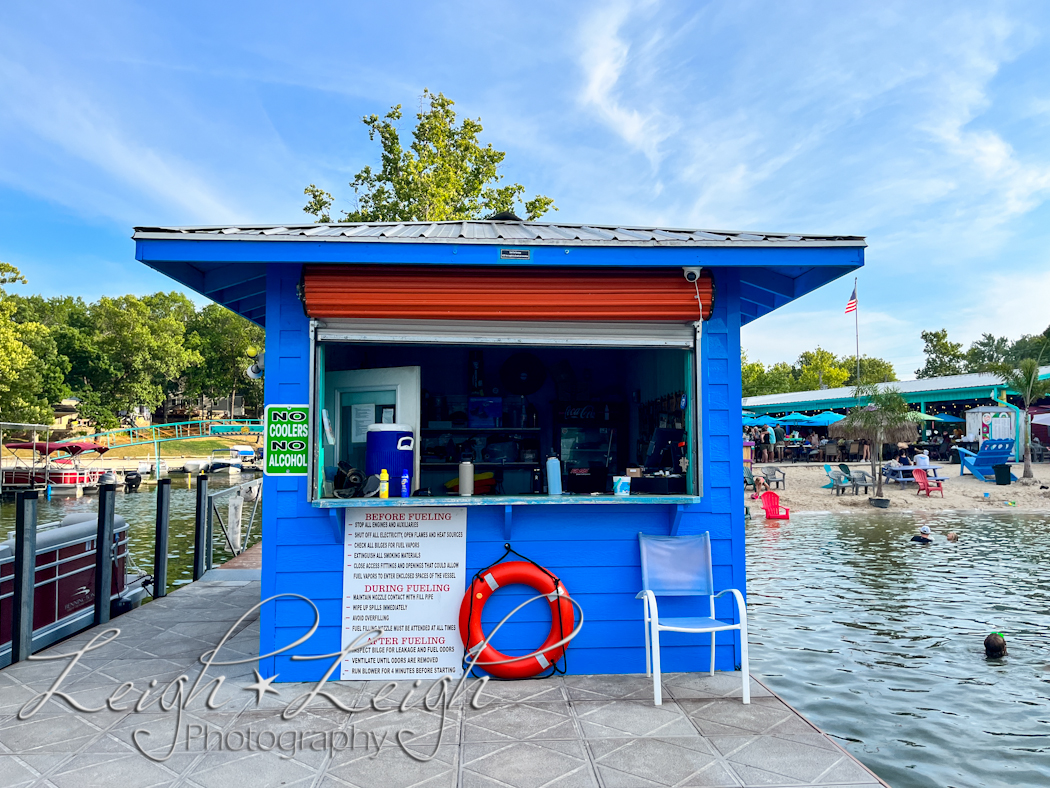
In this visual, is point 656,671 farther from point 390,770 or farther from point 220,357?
point 220,357

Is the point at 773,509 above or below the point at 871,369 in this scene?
below

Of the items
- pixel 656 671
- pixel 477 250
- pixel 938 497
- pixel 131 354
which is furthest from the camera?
pixel 131 354

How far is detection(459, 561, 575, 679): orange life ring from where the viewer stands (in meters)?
4.10

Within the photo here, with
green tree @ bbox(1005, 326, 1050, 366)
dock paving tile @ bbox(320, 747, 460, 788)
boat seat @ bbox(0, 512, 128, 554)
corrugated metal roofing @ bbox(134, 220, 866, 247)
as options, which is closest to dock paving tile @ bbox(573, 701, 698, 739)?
dock paving tile @ bbox(320, 747, 460, 788)

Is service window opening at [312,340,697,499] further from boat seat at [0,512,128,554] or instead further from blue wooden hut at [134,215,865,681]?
boat seat at [0,512,128,554]

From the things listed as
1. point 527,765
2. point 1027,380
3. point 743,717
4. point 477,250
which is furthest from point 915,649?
point 1027,380

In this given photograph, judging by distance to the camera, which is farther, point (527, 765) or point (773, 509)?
point (773, 509)

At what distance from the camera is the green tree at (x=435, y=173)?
819 inches

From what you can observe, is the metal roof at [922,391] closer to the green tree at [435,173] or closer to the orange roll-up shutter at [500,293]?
the green tree at [435,173]

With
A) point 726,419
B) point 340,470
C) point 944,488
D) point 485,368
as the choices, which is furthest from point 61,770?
point 944,488

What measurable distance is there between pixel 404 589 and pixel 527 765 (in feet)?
4.83

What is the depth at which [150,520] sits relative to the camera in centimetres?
1677

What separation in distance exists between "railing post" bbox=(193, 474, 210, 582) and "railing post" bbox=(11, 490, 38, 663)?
2770mm

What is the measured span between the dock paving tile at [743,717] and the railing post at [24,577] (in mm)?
4145
